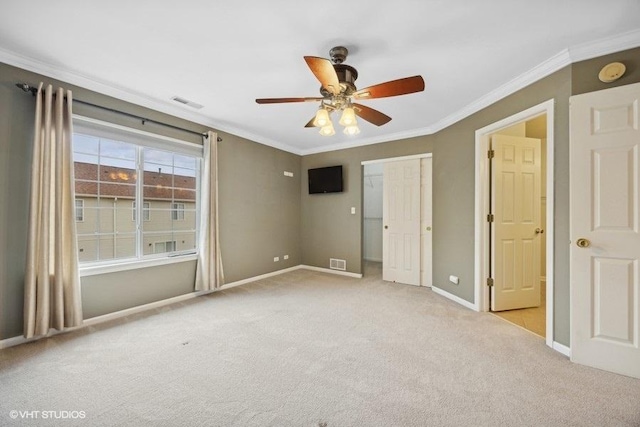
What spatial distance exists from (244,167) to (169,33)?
2.53 metres

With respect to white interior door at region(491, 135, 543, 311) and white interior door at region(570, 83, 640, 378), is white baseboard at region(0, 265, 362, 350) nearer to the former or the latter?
white interior door at region(491, 135, 543, 311)

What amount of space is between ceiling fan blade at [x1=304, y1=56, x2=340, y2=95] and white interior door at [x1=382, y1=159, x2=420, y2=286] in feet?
9.14

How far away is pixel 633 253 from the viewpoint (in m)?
1.90

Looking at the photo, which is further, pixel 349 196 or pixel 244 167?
pixel 349 196

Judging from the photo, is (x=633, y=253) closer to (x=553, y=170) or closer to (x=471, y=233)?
(x=553, y=170)

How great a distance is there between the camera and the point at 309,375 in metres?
1.92

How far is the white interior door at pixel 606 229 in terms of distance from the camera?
1904mm

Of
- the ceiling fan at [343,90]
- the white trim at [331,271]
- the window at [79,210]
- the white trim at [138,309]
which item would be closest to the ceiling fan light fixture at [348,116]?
the ceiling fan at [343,90]

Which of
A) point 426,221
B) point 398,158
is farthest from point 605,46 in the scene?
point 426,221

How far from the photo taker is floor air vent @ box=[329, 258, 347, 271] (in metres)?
5.05

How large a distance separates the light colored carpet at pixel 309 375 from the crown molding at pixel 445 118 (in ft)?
8.27

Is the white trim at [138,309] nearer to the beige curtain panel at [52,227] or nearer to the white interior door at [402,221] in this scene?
the beige curtain panel at [52,227]

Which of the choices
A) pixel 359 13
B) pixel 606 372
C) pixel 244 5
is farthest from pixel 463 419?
pixel 244 5

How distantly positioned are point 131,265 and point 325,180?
11.3ft
